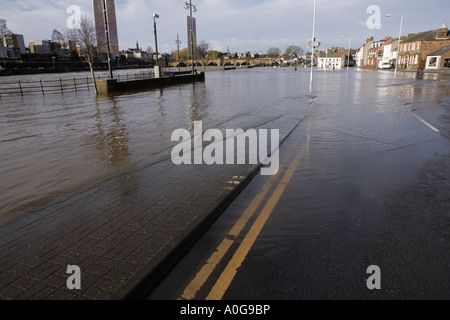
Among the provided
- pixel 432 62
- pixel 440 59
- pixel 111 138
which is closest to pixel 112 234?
pixel 111 138

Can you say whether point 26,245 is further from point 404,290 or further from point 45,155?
point 45,155

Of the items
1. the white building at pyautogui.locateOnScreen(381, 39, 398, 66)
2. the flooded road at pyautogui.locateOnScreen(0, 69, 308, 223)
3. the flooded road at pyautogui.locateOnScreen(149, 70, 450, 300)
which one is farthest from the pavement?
the white building at pyautogui.locateOnScreen(381, 39, 398, 66)

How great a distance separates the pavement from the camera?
3.20m

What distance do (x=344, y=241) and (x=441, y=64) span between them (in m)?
72.1

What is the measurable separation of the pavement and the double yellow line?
0.39m

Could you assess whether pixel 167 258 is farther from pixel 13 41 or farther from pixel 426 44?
pixel 13 41

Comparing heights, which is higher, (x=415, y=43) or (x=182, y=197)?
(x=415, y=43)

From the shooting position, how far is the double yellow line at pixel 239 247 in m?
3.19

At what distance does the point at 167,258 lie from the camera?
3.59m

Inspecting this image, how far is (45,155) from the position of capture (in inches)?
336

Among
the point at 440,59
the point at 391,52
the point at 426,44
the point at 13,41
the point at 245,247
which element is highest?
the point at 13,41

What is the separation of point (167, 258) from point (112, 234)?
0.99m

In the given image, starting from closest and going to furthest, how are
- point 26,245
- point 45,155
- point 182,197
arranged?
1. point 26,245
2. point 182,197
3. point 45,155
